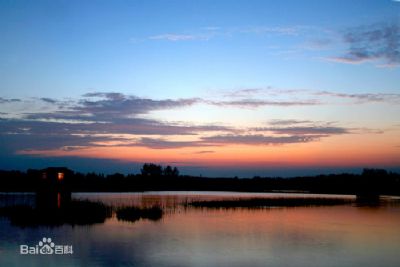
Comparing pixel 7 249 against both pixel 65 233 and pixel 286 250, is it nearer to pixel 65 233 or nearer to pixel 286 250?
pixel 65 233

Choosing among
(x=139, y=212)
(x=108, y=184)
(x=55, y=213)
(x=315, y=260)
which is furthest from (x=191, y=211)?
(x=108, y=184)

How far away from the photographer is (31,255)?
1694cm

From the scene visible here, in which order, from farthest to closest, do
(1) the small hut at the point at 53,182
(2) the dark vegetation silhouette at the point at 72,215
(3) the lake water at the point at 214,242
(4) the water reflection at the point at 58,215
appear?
1. (1) the small hut at the point at 53,182
2. (2) the dark vegetation silhouette at the point at 72,215
3. (4) the water reflection at the point at 58,215
4. (3) the lake water at the point at 214,242

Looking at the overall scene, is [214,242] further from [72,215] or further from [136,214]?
[72,215]

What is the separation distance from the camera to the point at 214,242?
20.6 m

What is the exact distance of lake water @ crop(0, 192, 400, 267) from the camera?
16.5 m

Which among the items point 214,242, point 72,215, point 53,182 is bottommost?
point 214,242

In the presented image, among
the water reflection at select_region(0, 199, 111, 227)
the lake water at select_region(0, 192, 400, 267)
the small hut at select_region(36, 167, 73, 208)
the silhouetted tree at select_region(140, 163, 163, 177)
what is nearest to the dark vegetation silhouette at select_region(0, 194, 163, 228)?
the water reflection at select_region(0, 199, 111, 227)

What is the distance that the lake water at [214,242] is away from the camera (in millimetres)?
16547

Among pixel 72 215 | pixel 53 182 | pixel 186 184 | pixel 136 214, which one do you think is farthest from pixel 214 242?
pixel 186 184

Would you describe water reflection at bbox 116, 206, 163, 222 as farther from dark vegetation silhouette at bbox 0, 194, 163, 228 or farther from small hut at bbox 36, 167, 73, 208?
small hut at bbox 36, 167, 73, 208

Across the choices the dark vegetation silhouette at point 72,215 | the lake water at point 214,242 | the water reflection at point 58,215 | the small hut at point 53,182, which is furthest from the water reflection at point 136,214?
the small hut at point 53,182

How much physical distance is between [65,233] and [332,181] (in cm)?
8432

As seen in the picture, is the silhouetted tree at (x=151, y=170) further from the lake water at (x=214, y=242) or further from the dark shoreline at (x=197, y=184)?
the lake water at (x=214, y=242)
